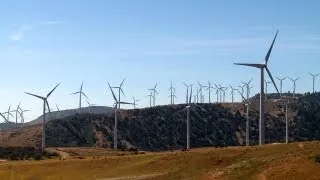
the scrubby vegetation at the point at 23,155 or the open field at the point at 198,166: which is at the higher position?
the open field at the point at 198,166

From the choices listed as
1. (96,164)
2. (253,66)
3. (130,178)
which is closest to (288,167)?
(130,178)

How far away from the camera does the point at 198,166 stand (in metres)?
75.1

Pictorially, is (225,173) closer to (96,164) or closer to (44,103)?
(96,164)

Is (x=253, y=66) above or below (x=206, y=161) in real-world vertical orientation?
above

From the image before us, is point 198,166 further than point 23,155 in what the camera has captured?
No

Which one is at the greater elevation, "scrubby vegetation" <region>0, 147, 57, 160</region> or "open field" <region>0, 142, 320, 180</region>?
"open field" <region>0, 142, 320, 180</region>

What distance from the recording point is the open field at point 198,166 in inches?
2495

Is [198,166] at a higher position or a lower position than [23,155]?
higher

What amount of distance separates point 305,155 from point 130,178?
22.2 metres

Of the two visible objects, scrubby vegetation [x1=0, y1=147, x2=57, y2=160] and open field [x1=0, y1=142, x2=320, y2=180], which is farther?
scrubby vegetation [x1=0, y1=147, x2=57, y2=160]

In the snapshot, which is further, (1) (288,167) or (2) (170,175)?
(2) (170,175)

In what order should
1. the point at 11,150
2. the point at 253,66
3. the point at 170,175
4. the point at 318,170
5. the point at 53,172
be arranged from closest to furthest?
the point at 318,170 → the point at 170,175 → the point at 53,172 → the point at 253,66 → the point at 11,150

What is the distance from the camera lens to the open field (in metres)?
63.4

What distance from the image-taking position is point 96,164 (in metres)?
89.6
